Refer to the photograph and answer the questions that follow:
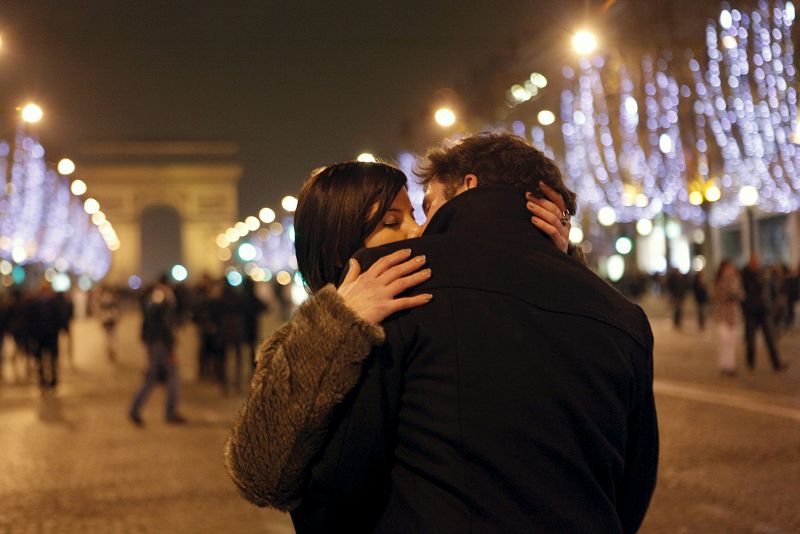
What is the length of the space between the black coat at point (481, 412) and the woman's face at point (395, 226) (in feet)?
1.14

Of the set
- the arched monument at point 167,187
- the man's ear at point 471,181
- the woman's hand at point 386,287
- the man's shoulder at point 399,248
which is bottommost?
the woman's hand at point 386,287

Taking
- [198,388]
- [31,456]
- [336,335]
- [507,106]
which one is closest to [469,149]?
[336,335]

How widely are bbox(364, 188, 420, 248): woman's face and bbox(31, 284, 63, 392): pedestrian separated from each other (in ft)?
47.6

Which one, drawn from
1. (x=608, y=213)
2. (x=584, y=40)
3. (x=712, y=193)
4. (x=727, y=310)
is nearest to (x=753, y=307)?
(x=727, y=310)

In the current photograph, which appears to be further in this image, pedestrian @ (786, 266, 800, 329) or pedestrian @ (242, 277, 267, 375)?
pedestrian @ (786, 266, 800, 329)

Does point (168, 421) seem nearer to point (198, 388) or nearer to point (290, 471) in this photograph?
point (198, 388)

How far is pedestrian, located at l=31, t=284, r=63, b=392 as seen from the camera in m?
16.0

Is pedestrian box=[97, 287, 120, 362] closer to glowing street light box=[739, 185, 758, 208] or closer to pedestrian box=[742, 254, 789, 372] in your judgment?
pedestrian box=[742, 254, 789, 372]

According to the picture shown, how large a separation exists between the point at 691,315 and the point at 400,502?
3428 centimetres

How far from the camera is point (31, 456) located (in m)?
9.59

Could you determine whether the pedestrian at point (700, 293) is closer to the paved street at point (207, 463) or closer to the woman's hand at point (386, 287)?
the paved street at point (207, 463)

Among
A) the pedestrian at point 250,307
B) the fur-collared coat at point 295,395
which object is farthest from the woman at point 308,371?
the pedestrian at point 250,307

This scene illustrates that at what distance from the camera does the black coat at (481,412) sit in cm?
188

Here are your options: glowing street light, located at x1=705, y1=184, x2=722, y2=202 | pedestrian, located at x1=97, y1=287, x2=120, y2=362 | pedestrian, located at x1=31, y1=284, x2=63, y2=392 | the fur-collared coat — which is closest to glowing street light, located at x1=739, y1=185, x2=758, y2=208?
glowing street light, located at x1=705, y1=184, x2=722, y2=202
